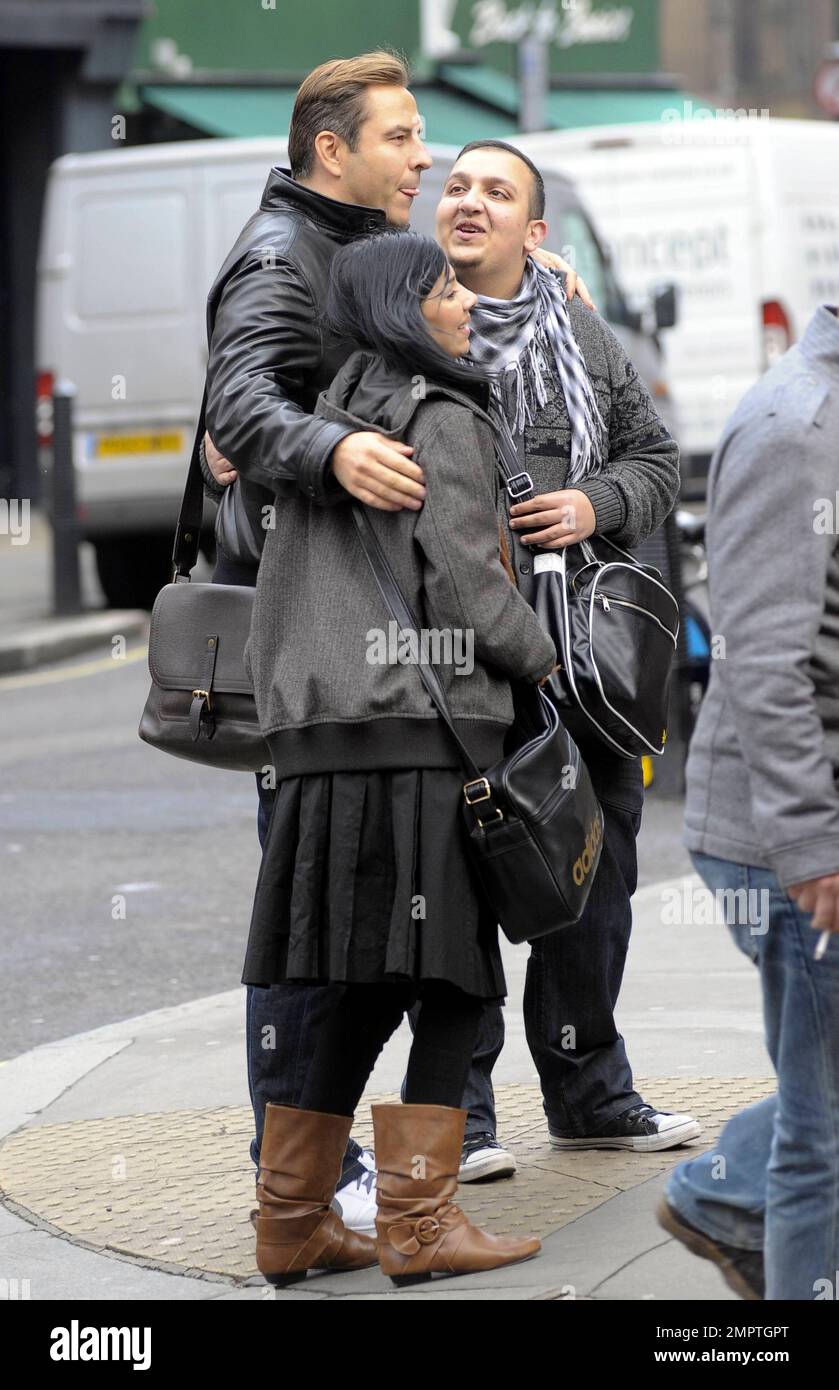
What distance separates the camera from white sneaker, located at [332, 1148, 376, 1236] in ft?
13.1

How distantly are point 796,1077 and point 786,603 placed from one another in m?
0.63

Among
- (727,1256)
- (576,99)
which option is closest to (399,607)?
(727,1256)

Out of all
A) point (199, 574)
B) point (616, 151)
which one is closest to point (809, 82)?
point (616, 151)

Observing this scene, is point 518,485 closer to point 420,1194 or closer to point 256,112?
point 420,1194

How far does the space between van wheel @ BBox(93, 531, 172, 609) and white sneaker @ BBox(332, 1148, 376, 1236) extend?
10982 millimetres

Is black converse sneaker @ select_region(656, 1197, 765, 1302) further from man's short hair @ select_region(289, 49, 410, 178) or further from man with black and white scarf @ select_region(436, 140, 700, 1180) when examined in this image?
man's short hair @ select_region(289, 49, 410, 178)

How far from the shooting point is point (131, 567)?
15.0 metres

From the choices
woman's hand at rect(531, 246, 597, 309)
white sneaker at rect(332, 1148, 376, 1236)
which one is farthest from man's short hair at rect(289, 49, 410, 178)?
white sneaker at rect(332, 1148, 376, 1236)

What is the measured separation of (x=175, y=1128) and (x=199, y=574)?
1141 cm

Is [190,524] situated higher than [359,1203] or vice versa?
[190,524]

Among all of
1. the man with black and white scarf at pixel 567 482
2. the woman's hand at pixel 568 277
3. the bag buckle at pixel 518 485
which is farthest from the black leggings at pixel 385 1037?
the woman's hand at pixel 568 277

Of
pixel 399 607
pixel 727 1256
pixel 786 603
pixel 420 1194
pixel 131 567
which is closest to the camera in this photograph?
pixel 786 603

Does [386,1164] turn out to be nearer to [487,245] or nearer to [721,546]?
[721,546]

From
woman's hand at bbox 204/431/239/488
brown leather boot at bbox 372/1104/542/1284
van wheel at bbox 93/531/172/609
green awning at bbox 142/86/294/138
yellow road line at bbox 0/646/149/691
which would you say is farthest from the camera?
green awning at bbox 142/86/294/138
